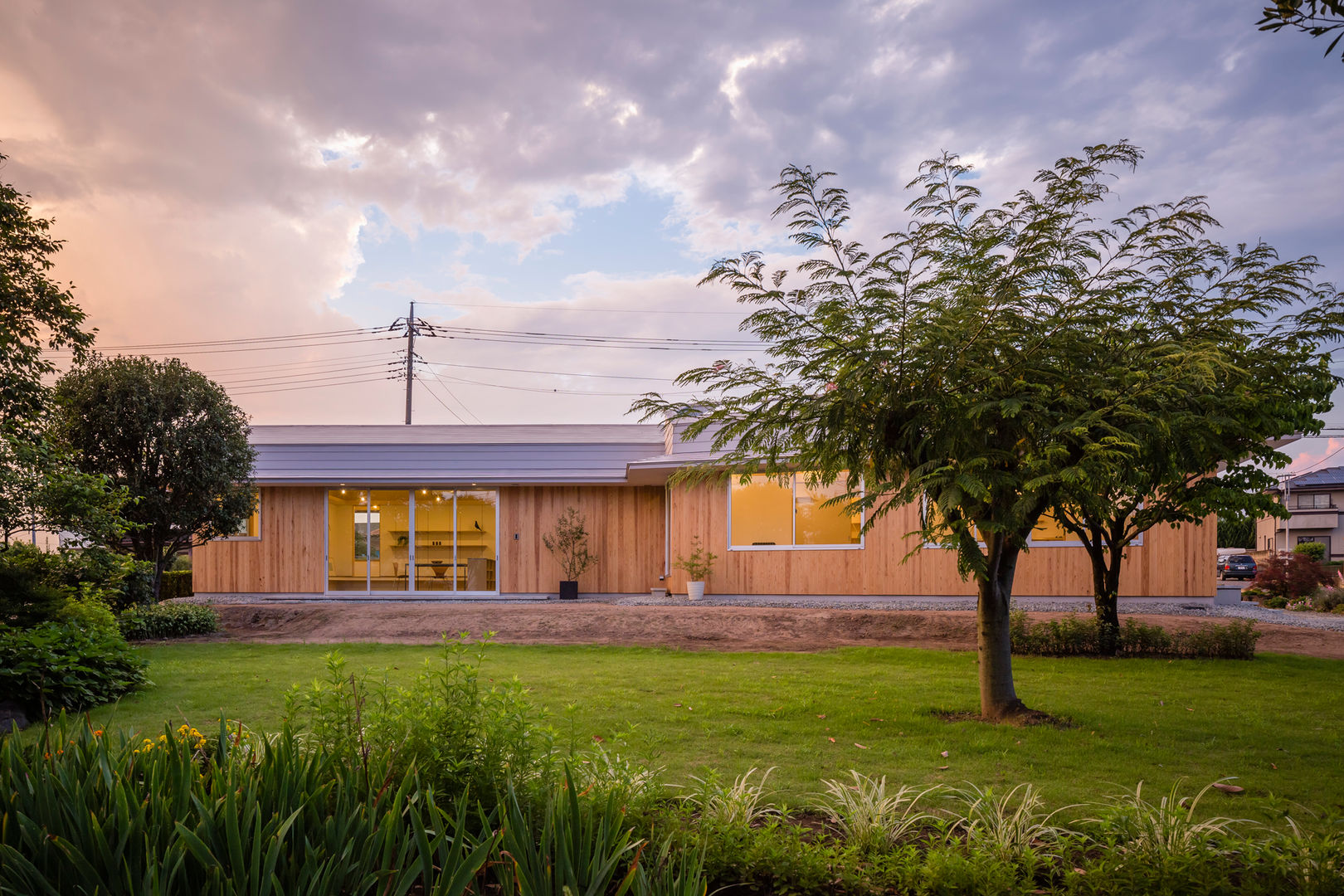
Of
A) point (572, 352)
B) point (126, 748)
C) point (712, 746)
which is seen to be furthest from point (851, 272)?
point (572, 352)

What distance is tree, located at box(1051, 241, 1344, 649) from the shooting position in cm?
477

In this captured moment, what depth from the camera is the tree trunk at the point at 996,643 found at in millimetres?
5848

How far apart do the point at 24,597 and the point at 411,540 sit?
10.9 m

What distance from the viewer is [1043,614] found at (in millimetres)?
11586

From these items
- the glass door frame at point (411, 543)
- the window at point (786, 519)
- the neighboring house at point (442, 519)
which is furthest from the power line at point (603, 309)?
the window at point (786, 519)

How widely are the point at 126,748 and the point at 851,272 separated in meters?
4.69

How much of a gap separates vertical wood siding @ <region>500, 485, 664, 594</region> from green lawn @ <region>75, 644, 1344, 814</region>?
24.3 ft

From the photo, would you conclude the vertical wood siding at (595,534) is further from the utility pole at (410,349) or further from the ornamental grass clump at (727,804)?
the utility pole at (410,349)

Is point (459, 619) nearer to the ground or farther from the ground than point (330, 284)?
nearer to the ground

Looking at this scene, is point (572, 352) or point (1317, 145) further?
point (572, 352)

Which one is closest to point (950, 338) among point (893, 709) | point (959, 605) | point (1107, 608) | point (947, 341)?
point (947, 341)

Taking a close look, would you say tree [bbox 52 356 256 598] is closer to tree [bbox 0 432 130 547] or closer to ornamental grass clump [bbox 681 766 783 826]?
tree [bbox 0 432 130 547]

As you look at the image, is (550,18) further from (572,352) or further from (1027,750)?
(572,352)

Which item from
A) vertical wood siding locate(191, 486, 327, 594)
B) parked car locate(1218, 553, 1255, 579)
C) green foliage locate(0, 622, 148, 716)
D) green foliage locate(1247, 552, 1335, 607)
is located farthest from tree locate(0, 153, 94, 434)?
parked car locate(1218, 553, 1255, 579)
